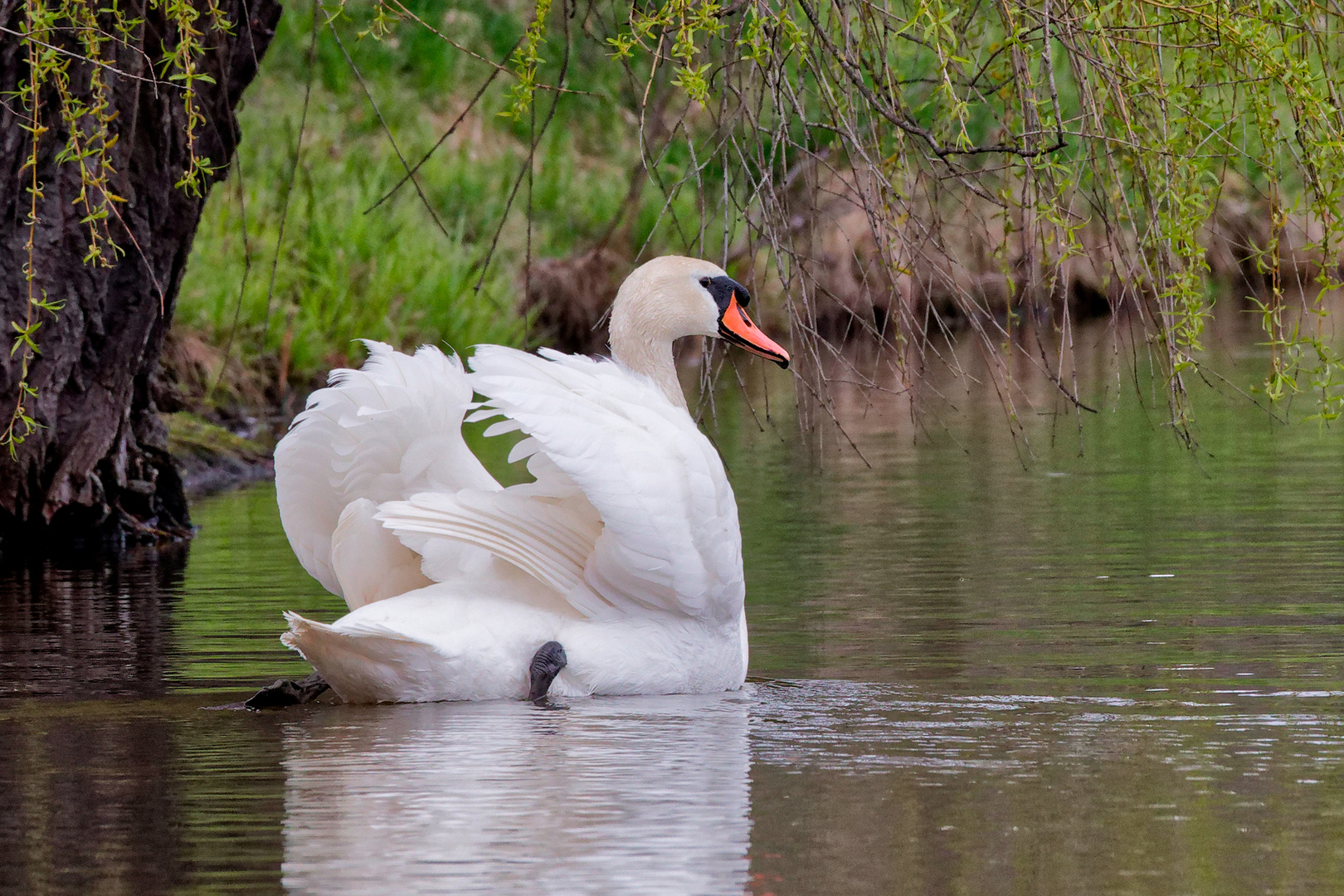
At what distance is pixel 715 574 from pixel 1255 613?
75.5 inches

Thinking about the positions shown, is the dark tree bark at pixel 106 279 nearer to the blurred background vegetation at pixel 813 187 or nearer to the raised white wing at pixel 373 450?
the blurred background vegetation at pixel 813 187

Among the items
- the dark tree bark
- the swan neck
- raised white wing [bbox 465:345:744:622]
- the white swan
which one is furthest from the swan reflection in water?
A: the dark tree bark

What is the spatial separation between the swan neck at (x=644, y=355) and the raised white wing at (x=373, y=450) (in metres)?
0.63

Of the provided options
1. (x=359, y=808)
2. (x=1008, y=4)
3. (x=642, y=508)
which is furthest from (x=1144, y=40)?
(x=359, y=808)

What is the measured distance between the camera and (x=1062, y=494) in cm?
1037

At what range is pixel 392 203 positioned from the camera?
19.1 meters

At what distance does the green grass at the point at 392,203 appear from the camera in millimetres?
15508

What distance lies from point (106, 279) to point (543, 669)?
12.6 feet

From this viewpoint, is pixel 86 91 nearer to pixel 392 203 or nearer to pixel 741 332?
pixel 741 332

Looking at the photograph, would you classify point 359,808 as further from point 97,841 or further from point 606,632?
point 606,632

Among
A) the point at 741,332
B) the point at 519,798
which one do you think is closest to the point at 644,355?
the point at 741,332

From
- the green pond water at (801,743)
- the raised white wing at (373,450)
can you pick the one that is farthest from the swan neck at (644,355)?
the green pond water at (801,743)

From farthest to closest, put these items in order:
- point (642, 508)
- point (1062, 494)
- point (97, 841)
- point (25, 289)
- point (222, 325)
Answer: point (222, 325) < point (1062, 494) < point (25, 289) < point (642, 508) < point (97, 841)

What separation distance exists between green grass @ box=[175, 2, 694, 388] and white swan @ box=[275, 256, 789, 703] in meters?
2.23
